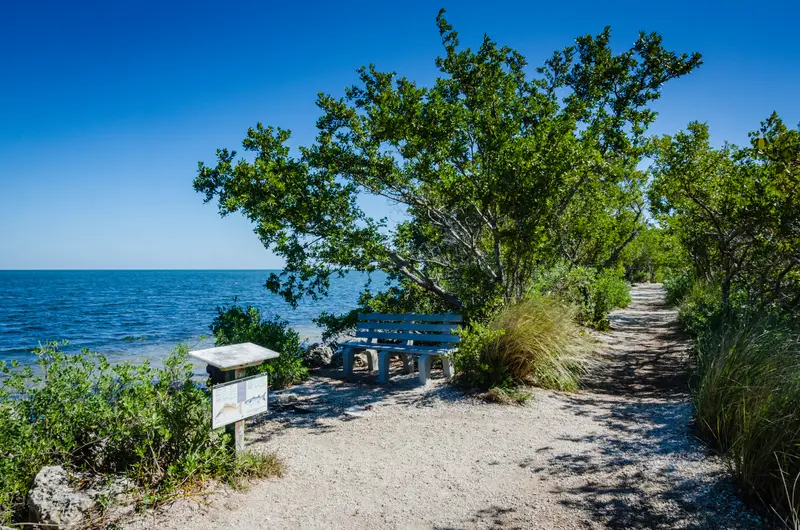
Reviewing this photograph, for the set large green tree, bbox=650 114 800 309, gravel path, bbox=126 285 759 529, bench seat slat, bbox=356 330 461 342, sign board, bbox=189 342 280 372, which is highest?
large green tree, bbox=650 114 800 309

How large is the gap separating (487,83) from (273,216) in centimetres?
403

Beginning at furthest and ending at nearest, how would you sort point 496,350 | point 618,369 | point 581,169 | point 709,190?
point 709,190 → point 618,369 → point 581,169 → point 496,350

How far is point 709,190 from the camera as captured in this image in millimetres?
8875

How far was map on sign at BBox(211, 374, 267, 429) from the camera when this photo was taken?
12.7ft

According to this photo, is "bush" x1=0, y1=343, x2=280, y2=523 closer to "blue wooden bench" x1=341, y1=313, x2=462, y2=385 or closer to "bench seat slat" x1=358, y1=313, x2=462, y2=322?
"blue wooden bench" x1=341, y1=313, x2=462, y2=385

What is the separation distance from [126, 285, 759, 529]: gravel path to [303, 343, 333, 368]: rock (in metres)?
2.46

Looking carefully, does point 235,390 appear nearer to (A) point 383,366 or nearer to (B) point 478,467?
(B) point 478,467

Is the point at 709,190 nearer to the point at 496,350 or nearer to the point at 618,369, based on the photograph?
the point at 618,369

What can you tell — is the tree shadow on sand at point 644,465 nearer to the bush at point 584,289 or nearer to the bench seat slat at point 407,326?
the bench seat slat at point 407,326

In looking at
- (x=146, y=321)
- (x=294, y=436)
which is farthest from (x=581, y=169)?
(x=146, y=321)

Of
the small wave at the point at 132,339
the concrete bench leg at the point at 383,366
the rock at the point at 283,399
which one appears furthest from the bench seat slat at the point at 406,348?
the small wave at the point at 132,339

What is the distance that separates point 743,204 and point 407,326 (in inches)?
242

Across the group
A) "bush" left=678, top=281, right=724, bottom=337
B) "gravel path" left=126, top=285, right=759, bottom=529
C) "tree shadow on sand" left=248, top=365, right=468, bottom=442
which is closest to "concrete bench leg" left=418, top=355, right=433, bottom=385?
"tree shadow on sand" left=248, top=365, right=468, bottom=442

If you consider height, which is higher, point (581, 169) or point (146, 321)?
point (581, 169)
